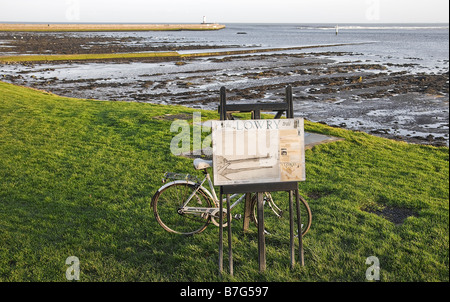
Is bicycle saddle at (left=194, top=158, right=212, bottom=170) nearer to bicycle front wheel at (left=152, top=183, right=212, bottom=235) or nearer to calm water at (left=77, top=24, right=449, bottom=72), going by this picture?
bicycle front wheel at (left=152, top=183, right=212, bottom=235)

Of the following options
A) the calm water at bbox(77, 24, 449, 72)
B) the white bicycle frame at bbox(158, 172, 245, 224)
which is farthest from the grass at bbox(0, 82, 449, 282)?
the calm water at bbox(77, 24, 449, 72)

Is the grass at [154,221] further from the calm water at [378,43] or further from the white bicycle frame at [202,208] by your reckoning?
the calm water at [378,43]

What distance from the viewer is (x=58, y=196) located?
6613 mm

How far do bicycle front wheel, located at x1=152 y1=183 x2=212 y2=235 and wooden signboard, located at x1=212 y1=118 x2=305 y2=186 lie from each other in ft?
4.08

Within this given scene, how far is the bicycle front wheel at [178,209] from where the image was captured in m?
5.36

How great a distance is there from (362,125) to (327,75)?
18870mm

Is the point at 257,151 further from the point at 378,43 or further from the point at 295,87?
the point at 378,43

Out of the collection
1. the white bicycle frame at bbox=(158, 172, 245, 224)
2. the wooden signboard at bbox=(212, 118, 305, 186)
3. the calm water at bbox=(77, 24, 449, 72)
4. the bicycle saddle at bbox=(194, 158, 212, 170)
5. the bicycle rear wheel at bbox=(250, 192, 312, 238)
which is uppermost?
the calm water at bbox=(77, 24, 449, 72)

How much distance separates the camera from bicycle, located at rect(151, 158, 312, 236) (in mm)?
5266

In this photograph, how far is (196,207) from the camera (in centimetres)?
540

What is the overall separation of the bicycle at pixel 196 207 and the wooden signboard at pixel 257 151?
85cm
